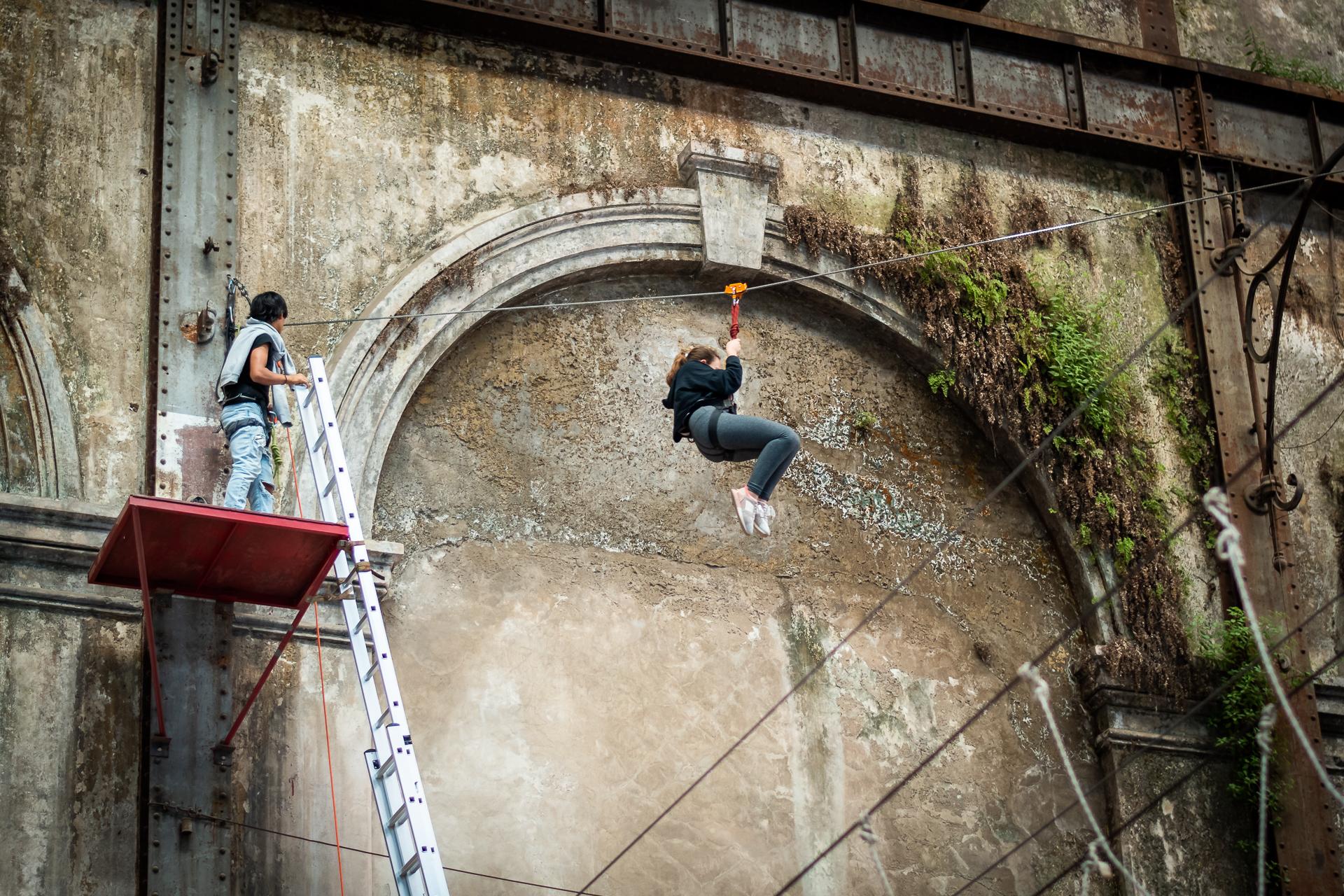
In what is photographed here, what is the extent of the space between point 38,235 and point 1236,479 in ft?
23.7

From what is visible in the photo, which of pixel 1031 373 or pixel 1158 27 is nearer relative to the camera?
pixel 1031 373

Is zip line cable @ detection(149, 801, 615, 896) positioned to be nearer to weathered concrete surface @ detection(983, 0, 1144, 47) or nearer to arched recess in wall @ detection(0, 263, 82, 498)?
arched recess in wall @ detection(0, 263, 82, 498)

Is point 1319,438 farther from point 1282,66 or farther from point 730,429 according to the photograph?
point 730,429

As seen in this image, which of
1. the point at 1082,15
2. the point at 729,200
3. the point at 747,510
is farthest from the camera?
the point at 1082,15

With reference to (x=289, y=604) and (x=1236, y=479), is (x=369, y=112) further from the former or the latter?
(x=1236, y=479)

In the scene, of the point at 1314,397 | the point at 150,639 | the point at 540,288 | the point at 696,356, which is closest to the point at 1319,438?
the point at 1314,397

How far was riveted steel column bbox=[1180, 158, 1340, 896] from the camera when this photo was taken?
10.4m

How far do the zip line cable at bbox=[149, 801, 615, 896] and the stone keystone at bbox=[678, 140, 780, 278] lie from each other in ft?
12.3

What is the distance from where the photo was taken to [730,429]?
28.1 ft

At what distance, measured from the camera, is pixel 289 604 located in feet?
27.2

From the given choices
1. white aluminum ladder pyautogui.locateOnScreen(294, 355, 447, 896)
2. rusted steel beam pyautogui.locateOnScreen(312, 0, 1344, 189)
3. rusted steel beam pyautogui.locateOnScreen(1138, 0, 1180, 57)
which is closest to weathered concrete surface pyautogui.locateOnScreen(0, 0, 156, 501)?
white aluminum ladder pyautogui.locateOnScreen(294, 355, 447, 896)

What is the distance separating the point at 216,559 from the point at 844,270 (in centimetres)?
459

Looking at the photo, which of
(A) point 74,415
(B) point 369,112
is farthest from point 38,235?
(B) point 369,112

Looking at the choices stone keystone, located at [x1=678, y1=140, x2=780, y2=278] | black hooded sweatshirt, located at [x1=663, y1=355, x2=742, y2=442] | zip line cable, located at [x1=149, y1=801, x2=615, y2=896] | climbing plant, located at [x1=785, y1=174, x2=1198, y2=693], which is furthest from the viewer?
climbing plant, located at [x1=785, y1=174, x2=1198, y2=693]
